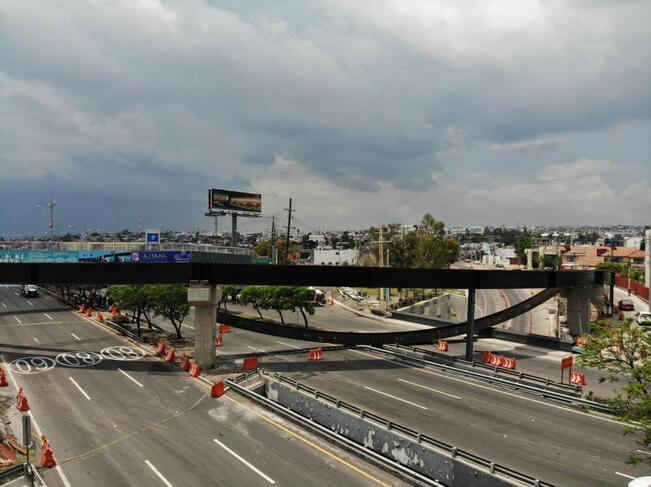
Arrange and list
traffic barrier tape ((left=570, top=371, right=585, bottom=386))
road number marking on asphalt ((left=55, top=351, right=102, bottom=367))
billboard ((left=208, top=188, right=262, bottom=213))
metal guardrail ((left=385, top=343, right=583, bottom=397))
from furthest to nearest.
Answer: billboard ((left=208, top=188, right=262, bottom=213)) < road number marking on asphalt ((left=55, top=351, right=102, bottom=367)) < traffic barrier tape ((left=570, top=371, right=585, bottom=386)) < metal guardrail ((left=385, top=343, right=583, bottom=397))

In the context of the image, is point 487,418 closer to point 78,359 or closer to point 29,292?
point 78,359

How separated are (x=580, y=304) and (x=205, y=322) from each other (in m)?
42.0

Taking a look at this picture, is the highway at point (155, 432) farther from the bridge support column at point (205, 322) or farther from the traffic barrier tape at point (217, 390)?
the bridge support column at point (205, 322)

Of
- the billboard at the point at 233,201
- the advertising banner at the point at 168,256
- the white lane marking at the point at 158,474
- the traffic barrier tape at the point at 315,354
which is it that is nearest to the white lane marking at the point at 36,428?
the white lane marking at the point at 158,474

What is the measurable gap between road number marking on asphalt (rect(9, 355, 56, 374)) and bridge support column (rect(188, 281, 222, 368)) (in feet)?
36.6

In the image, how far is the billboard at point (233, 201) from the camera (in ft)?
329

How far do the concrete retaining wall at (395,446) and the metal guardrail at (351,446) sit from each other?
1.55 ft

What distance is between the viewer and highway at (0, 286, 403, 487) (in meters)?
15.8

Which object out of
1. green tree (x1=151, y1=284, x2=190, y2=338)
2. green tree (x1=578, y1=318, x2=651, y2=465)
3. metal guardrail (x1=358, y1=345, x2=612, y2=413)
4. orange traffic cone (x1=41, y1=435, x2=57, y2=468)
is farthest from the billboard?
green tree (x1=578, y1=318, x2=651, y2=465)

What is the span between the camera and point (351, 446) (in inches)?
687

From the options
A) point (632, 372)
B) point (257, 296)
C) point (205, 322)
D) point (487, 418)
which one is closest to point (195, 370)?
point (205, 322)

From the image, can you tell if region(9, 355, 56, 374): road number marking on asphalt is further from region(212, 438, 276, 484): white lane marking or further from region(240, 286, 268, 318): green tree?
region(240, 286, 268, 318): green tree

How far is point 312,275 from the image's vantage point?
31.9 metres

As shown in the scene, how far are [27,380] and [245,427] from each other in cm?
1762
